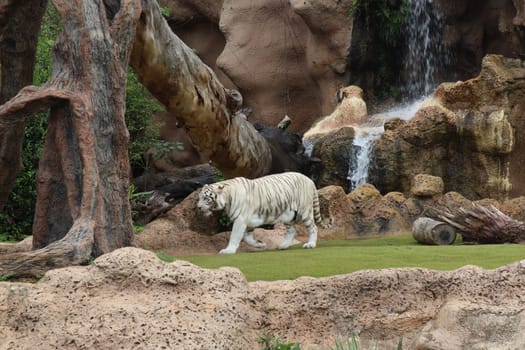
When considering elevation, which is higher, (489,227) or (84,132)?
(84,132)

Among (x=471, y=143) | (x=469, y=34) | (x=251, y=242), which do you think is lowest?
(x=251, y=242)

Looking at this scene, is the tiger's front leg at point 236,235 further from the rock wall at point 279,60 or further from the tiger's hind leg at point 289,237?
the rock wall at point 279,60

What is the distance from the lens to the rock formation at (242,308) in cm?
381

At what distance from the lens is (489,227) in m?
7.76

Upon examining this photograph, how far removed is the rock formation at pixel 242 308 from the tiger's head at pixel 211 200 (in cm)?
279

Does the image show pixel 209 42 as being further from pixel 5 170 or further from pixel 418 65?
pixel 5 170

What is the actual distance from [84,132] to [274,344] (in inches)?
83.1

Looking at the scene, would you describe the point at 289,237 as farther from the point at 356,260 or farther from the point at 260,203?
the point at 356,260

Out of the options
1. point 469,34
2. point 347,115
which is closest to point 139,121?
point 347,115

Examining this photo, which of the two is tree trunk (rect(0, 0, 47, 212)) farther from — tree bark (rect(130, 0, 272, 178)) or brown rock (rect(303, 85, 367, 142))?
brown rock (rect(303, 85, 367, 142))

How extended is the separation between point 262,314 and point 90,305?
96 cm

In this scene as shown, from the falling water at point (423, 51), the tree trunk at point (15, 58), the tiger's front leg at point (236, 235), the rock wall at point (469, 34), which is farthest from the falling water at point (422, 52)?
the tree trunk at point (15, 58)

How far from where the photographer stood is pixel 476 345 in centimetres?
401

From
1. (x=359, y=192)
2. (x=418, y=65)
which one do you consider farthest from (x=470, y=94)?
(x=418, y=65)
